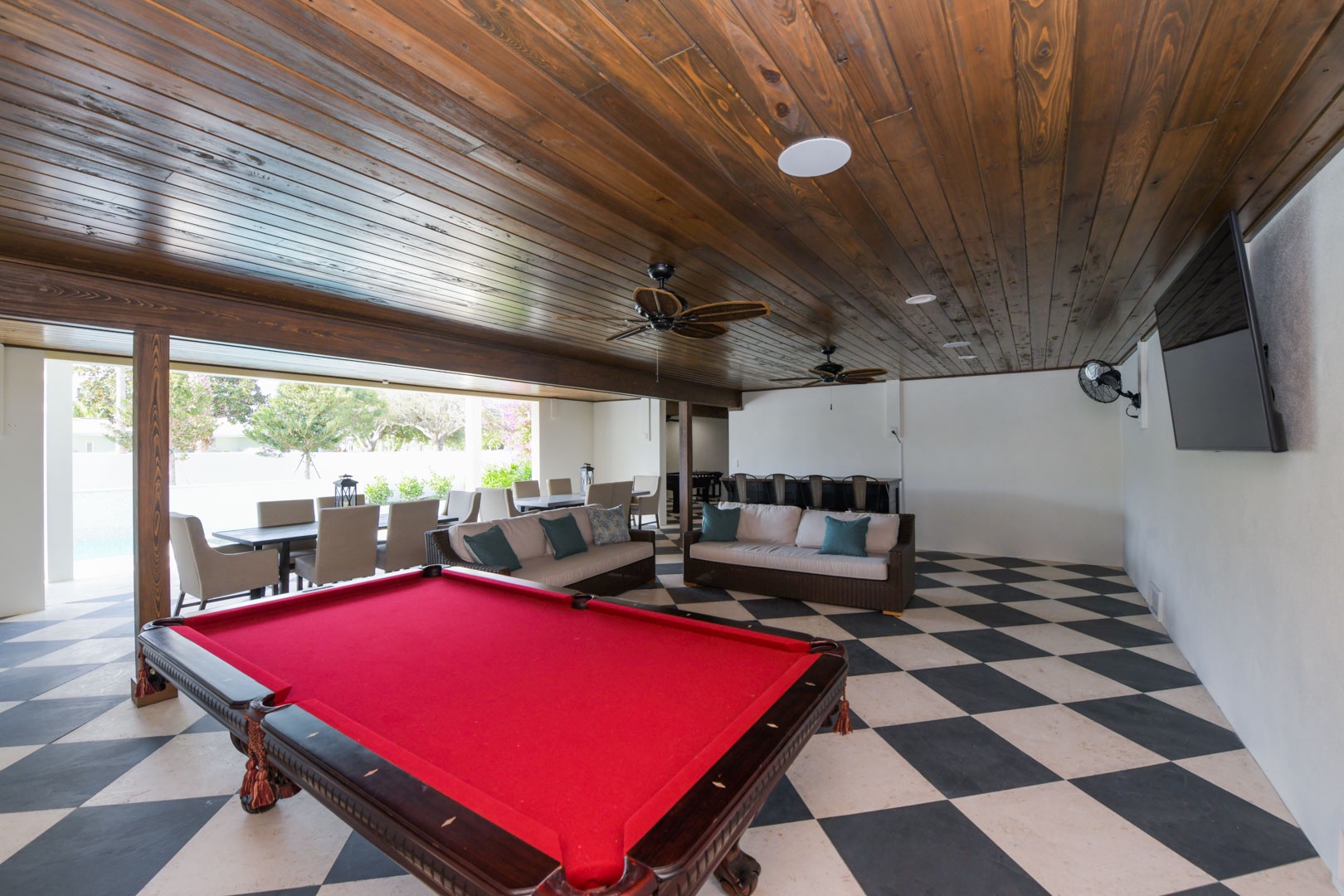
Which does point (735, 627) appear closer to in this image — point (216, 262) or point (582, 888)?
point (582, 888)

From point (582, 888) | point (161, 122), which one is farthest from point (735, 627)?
point (161, 122)

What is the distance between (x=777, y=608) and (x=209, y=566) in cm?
417

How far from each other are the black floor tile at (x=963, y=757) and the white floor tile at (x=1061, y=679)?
699 millimetres

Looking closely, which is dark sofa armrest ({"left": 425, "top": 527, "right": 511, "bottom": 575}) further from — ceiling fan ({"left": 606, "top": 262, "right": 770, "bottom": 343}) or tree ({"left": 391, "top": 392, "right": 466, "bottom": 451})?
tree ({"left": 391, "top": 392, "right": 466, "bottom": 451})

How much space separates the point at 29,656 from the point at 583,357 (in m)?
4.44

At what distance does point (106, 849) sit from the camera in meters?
1.81

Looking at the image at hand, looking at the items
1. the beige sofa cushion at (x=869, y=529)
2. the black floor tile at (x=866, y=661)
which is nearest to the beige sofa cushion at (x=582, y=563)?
the beige sofa cushion at (x=869, y=529)

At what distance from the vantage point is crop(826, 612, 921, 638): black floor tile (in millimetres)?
3924

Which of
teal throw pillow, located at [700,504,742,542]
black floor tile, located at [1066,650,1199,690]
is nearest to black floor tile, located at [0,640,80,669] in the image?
teal throw pillow, located at [700,504,742,542]

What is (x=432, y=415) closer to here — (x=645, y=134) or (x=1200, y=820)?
(x=645, y=134)

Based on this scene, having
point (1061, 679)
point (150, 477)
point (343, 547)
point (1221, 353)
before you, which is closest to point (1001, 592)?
point (1061, 679)

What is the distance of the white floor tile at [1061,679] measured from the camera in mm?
2930

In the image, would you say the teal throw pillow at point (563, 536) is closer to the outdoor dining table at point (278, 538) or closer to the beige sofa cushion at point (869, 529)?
the outdoor dining table at point (278, 538)

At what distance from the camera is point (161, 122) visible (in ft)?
5.15
